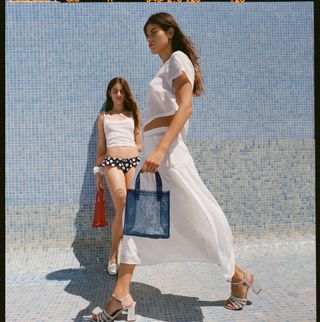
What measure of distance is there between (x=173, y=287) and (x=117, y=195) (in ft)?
2.84

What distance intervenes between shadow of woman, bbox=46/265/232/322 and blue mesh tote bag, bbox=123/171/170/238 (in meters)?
0.59

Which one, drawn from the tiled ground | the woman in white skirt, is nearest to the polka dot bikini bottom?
the tiled ground

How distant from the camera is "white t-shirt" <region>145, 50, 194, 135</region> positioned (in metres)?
1.96

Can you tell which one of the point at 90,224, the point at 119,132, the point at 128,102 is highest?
the point at 128,102

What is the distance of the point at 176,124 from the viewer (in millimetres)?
1896

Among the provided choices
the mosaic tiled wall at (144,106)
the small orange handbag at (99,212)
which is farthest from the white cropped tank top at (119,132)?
the small orange handbag at (99,212)

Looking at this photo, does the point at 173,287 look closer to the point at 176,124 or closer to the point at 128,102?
the point at 176,124

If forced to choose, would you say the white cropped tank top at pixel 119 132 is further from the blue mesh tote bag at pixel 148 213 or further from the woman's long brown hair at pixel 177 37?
the blue mesh tote bag at pixel 148 213

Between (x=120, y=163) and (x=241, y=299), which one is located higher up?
(x=120, y=163)

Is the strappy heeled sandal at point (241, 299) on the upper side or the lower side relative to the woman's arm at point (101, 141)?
lower

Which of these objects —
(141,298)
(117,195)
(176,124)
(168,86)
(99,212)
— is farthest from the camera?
(99,212)

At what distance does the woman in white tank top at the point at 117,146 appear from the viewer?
304 cm

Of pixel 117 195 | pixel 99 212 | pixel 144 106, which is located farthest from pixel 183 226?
pixel 144 106

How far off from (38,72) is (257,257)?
9.02 ft
